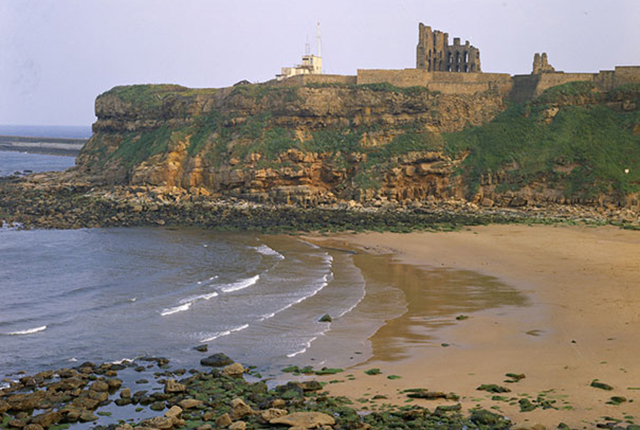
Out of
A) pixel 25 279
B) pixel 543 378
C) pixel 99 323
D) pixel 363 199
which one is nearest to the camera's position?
pixel 543 378

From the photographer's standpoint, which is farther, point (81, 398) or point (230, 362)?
point (230, 362)

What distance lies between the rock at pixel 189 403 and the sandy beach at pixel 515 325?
9.77 feet

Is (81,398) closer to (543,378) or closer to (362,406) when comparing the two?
(362,406)

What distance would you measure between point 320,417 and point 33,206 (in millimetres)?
45124

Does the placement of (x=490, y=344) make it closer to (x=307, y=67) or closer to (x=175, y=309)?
(x=175, y=309)

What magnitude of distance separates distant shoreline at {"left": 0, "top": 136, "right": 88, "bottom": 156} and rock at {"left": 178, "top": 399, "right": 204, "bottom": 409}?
115304 mm

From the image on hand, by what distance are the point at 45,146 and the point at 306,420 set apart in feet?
454

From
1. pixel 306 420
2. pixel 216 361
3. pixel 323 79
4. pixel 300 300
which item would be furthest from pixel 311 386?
pixel 323 79

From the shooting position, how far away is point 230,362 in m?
18.8

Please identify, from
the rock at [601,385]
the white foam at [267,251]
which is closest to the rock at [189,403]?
the rock at [601,385]

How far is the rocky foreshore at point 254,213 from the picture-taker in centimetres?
4438

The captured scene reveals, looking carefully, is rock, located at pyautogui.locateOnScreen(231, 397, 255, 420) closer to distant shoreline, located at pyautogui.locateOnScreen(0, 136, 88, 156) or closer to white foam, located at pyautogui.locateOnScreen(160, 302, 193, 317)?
white foam, located at pyautogui.locateOnScreen(160, 302, 193, 317)

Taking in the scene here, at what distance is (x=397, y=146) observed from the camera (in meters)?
53.9

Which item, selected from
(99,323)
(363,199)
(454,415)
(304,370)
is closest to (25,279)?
(99,323)
